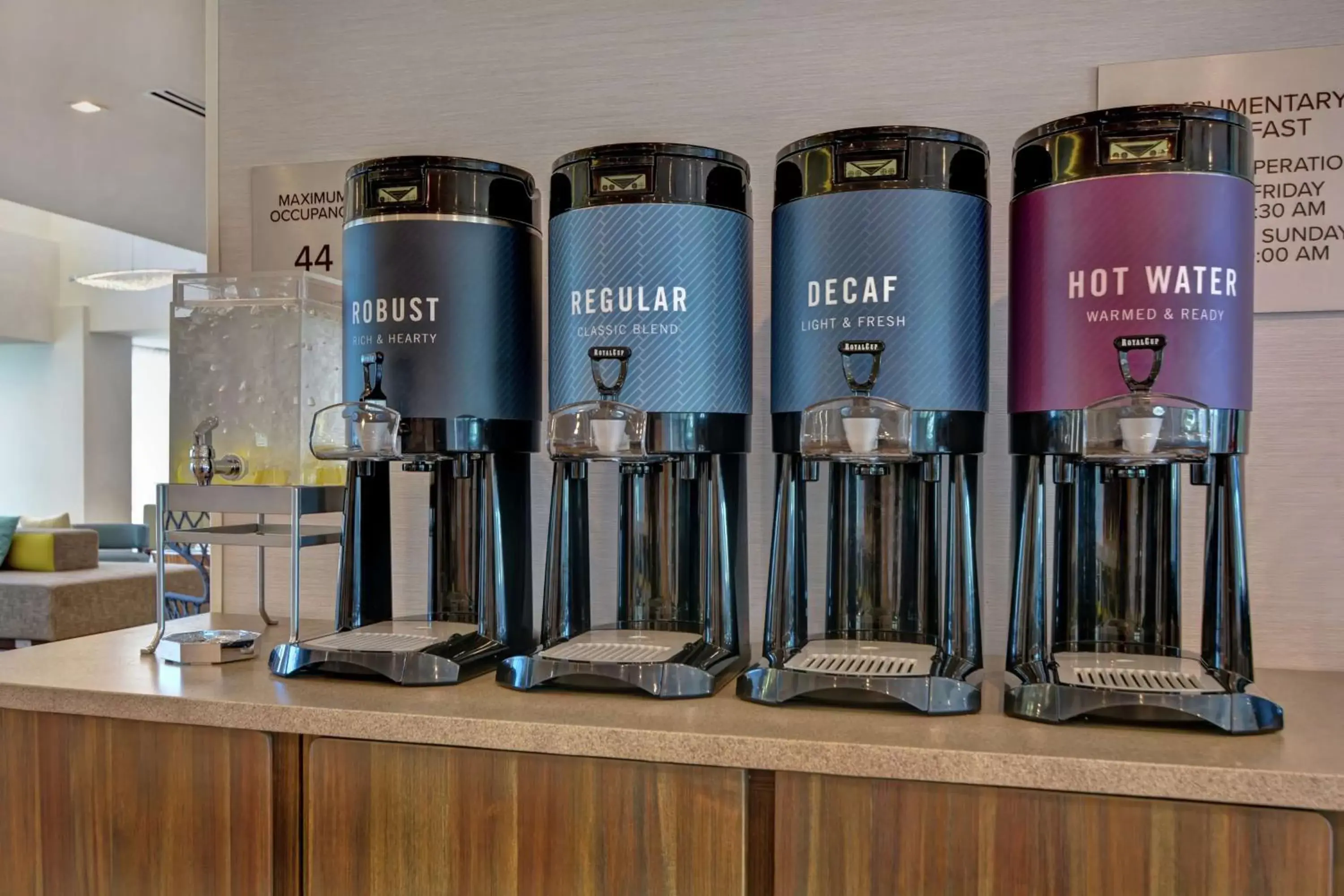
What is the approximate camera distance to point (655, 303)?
3.40 feet

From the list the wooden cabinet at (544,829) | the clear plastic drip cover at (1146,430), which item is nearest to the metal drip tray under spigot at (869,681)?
the wooden cabinet at (544,829)

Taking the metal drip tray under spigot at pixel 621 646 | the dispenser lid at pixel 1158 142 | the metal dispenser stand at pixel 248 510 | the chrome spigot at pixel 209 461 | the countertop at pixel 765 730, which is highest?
the dispenser lid at pixel 1158 142

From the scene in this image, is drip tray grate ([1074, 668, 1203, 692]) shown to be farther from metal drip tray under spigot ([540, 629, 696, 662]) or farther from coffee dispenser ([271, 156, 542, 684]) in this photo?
coffee dispenser ([271, 156, 542, 684])

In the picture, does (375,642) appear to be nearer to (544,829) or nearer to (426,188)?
(544,829)

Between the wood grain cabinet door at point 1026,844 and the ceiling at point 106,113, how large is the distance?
2026 millimetres

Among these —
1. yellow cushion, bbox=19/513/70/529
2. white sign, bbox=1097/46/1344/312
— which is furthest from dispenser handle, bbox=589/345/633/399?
yellow cushion, bbox=19/513/70/529

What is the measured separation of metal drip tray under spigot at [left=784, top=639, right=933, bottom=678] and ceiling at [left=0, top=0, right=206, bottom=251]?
6.11 ft

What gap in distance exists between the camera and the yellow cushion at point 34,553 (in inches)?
234

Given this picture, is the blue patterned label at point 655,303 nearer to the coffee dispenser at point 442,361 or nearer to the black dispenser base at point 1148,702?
the coffee dispenser at point 442,361

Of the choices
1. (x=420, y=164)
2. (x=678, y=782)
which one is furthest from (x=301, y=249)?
(x=678, y=782)

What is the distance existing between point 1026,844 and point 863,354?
1.43 feet

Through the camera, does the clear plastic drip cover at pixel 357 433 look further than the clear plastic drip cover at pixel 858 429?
Yes

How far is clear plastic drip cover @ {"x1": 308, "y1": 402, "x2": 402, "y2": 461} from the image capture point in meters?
1.05

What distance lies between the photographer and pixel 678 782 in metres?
0.89
